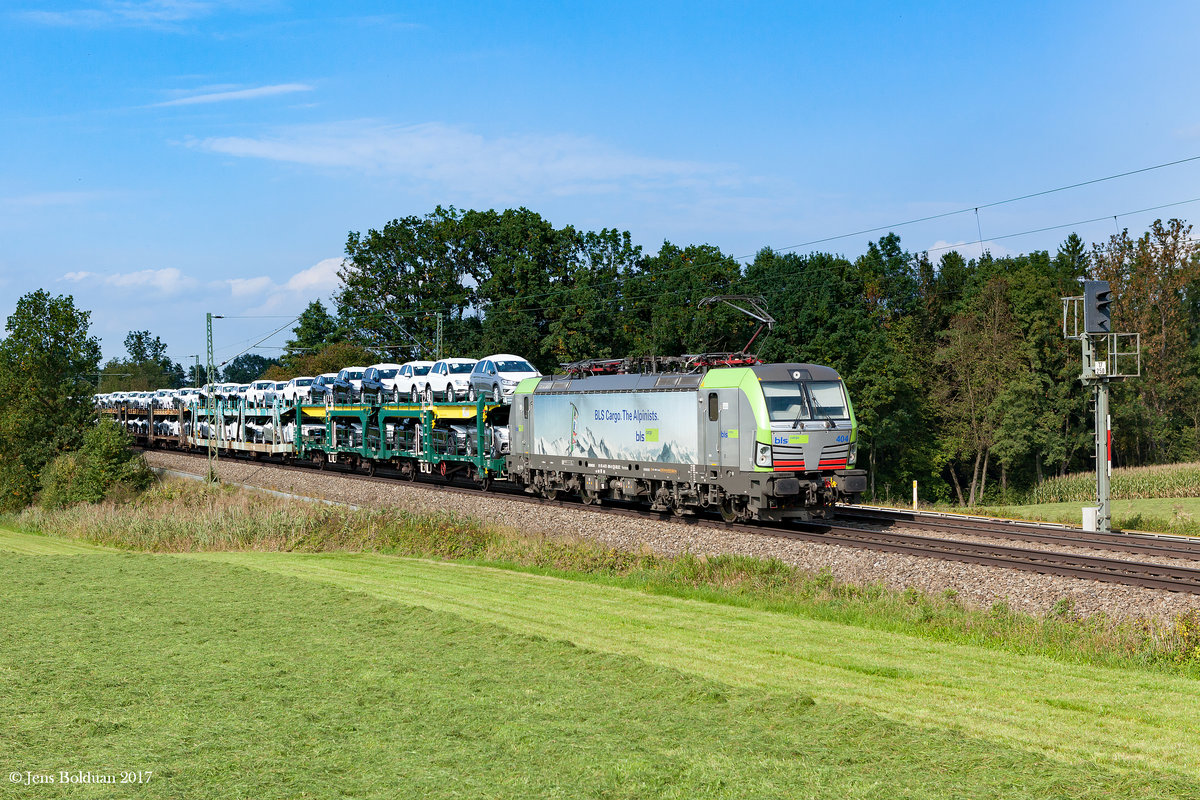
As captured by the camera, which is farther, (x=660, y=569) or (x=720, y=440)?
(x=720, y=440)

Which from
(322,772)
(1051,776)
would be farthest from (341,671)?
(1051,776)

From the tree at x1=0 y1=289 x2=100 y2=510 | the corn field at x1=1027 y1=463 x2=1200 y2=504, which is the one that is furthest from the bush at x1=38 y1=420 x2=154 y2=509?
the corn field at x1=1027 y1=463 x2=1200 y2=504

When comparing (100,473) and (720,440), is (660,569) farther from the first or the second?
(100,473)

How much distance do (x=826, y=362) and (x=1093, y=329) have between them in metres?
36.0

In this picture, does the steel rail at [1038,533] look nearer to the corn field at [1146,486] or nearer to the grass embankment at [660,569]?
the grass embankment at [660,569]

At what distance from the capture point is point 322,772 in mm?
6109

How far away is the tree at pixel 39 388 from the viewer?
4959 centimetres

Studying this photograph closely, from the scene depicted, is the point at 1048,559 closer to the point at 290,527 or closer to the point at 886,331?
the point at 290,527

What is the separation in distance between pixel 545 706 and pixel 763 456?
14.5 metres

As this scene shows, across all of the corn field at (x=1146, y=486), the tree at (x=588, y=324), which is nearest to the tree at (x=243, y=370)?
the tree at (x=588, y=324)

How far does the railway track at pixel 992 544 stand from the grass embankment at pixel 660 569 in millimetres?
2787

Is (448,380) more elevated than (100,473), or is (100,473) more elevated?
(448,380)

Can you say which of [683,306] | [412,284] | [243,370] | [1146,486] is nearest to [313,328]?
[412,284]

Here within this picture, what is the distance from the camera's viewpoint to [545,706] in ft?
25.3
